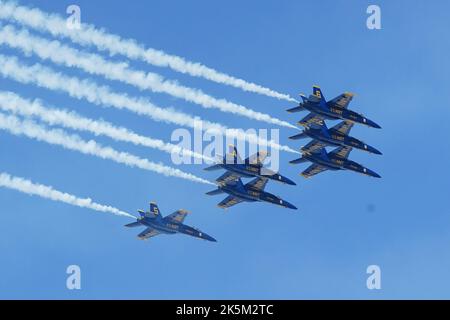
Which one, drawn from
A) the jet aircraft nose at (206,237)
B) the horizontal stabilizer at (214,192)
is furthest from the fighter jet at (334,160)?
the jet aircraft nose at (206,237)

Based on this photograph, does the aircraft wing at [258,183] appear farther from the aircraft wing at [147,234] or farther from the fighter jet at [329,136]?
the aircraft wing at [147,234]

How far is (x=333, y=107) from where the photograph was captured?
8738 cm

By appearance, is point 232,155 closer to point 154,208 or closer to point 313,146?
point 313,146

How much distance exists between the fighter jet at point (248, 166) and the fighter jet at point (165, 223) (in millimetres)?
8455

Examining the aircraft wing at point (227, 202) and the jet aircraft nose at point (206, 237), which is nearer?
the jet aircraft nose at point (206, 237)

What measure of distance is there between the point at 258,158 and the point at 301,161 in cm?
639

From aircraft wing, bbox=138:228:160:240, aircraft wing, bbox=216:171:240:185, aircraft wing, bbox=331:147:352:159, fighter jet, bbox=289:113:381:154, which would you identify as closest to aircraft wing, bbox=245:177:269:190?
aircraft wing, bbox=216:171:240:185

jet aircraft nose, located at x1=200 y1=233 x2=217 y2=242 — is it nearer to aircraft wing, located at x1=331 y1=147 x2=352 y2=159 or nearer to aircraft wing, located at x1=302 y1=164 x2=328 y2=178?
aircraft wing, located at x1=302 y1=164 x2=328 y2=178

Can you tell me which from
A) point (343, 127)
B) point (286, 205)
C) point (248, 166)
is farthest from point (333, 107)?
point (286, 205)

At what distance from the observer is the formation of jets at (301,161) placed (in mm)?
86875

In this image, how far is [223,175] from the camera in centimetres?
8962
